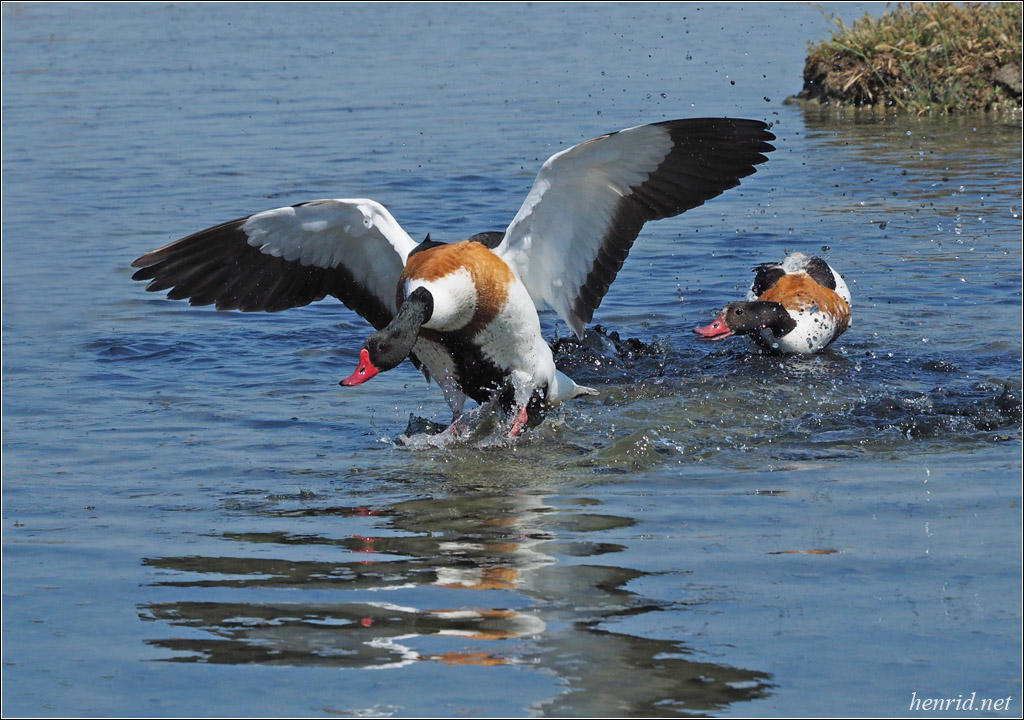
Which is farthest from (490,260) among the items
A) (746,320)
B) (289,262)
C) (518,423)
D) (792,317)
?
(792,317)

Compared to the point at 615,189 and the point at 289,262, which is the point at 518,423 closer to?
the point at 615,189

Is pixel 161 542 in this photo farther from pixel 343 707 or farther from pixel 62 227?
pixel 62 227

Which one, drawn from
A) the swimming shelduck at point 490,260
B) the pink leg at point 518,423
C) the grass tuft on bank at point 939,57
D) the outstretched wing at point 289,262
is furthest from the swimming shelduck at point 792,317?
the grass tuft on bank at point 939,57

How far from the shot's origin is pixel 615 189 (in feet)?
21.6

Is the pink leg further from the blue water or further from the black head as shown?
the black head

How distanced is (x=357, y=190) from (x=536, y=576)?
897 cm

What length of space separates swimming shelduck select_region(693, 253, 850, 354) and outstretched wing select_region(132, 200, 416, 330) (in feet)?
6.79

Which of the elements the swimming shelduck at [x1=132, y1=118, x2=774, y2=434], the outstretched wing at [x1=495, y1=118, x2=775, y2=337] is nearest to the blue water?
the swimming shelduck at [x1=132, y1=118, x2=774, y2=434]

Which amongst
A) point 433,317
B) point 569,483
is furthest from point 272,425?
point 569,483

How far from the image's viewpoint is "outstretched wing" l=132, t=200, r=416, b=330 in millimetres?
6754

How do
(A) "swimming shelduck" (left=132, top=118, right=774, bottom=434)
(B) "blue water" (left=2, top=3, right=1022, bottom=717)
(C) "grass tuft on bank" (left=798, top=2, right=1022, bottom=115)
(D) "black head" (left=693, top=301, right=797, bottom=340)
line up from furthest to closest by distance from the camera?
(C) "grass tuft on bank" (left=798, top=2, right=1022, bottom=115) → (D) "black head" (left=693, top=301, right=797, bottom=340) → (A) "swimming shelduck" (left=132, top=118, right=774, bottom=434) → (B) "blue water" (left=2, top=3, right=1022, bottom=717)

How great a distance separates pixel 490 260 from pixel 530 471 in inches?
40.2

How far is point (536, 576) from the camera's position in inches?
178

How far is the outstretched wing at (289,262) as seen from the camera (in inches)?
266
